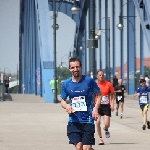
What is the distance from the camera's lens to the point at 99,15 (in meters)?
68.2

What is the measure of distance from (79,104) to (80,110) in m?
0.13

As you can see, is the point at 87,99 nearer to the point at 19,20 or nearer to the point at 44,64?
the point at 44,64

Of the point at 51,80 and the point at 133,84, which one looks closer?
the point at 51,80

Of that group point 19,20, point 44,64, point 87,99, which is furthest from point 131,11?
point 87,99

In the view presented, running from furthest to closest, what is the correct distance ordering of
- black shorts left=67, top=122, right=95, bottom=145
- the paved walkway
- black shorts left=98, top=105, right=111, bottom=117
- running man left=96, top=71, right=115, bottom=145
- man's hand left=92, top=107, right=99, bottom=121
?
black shorts left=98, top=105, right=111, bottom=117 → running man left=96, top=71, right=115, bottom=145 → the paved walkway → black shorts left=67, top=122, right=95, bottom=145 → man's hand left=92, top=107, right=99, bottom=121

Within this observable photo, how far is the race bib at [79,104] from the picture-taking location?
1030cm

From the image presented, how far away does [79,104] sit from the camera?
10289 millimetres

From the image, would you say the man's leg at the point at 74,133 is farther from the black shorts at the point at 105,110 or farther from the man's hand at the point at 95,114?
the black shorts at the point at 105,110

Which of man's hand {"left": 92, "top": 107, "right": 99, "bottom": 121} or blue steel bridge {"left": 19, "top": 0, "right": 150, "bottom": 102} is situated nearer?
man's hand {"left": 92, "top": 107, "right": 99, "bottom": 121}

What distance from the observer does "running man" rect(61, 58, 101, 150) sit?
10297 mm

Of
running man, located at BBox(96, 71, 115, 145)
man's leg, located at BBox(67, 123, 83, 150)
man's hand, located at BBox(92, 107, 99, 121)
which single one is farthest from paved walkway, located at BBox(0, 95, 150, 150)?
man's hand, located at BBox(92, 107, 99, 121)

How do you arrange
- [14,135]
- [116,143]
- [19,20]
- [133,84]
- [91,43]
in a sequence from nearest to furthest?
[116,143] → [14,135] → [91,43] → [133,84] → [19,20]

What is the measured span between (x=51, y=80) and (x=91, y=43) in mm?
20852

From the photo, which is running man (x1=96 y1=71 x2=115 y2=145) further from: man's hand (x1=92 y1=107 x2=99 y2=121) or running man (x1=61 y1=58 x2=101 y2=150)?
man's hand (x1=92 y1=107 x2=99 y2=121)
